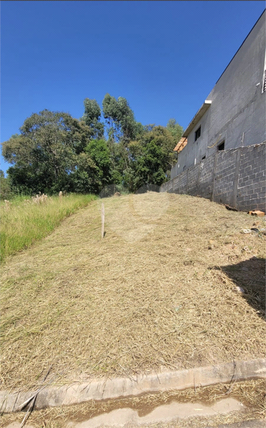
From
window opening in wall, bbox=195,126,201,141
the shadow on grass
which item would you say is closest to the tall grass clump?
the shadow on grass

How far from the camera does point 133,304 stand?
220 cm

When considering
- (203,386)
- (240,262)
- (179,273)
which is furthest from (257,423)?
(240,262)

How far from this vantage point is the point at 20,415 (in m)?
1.36

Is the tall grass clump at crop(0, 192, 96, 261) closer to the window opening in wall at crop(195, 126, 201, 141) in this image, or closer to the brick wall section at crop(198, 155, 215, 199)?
the brick wall section at crop(198, 155, 215, 199)

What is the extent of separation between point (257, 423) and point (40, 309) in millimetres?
2173

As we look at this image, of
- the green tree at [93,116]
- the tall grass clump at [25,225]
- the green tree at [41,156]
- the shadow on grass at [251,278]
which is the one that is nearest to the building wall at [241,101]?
the shadow on grass at [251,278]

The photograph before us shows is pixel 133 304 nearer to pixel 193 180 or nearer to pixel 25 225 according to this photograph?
pixel 25 225

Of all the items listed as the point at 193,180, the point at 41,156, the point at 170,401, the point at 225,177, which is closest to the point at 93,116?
the point at 41,156

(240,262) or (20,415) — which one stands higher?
(240,262)

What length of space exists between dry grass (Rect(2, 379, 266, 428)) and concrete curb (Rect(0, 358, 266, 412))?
3cm

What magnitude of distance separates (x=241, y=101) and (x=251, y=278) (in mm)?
7090

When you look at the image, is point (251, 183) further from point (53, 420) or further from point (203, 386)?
point (53, 420)

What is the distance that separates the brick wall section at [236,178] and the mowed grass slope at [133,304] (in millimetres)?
949

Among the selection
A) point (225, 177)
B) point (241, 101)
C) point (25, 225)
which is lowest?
point (25, 225)
